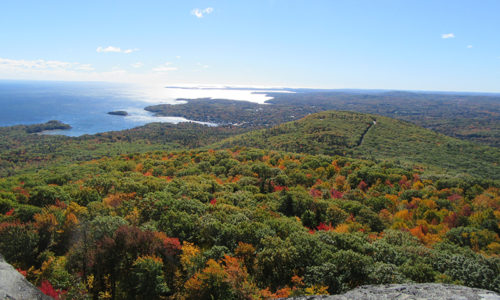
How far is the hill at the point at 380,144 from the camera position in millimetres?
98312

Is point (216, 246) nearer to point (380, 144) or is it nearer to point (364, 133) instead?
point (380, 144)

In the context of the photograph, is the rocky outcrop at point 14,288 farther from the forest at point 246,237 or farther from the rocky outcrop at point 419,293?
the rocky outcrop at point 419,293

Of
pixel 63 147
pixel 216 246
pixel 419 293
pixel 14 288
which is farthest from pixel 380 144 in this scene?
pixel 63 147

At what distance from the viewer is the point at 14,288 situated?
363 inches

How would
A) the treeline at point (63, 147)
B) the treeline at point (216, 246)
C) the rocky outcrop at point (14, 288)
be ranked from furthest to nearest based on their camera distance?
1. the treeline at point (63, 147)
2. the treeline at point (216, 246)
3. the rocky outcrop at point (14, 288)

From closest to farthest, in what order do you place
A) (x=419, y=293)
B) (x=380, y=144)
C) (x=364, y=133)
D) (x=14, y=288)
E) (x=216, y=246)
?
(x=14, y=288) < (x=419, y=293) < (x=216, y=246) < (x=380, y=144) < (x=364, y=133)

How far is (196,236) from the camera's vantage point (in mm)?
21219

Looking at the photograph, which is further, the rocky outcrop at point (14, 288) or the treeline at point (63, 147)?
the treeline at point (63, 147)

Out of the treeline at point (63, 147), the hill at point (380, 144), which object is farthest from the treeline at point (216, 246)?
the treeline at point (63, 147)

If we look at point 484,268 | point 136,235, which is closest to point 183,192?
point 136,235

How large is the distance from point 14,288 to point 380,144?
133843 millimetres

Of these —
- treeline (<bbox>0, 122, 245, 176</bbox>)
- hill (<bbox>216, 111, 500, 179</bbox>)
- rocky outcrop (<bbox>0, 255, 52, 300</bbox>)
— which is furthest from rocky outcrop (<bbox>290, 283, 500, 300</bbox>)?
treeline (<bbox>0, 122, 245, 176</bbox>)

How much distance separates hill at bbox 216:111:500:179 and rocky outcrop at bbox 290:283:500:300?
85.0m

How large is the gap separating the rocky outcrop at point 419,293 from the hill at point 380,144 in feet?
279
